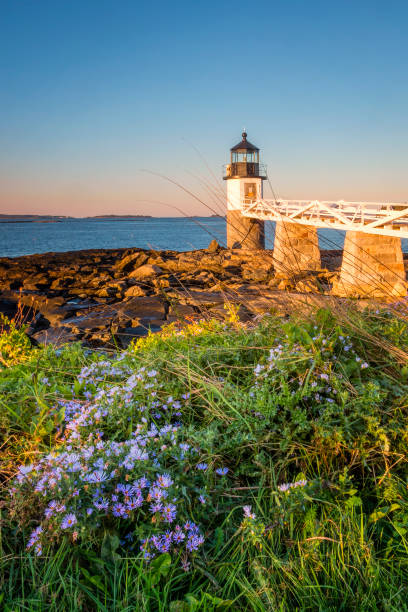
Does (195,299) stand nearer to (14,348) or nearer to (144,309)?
(14,348)

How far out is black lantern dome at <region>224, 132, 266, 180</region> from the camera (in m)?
33.3

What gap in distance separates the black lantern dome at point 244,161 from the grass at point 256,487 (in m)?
32.4

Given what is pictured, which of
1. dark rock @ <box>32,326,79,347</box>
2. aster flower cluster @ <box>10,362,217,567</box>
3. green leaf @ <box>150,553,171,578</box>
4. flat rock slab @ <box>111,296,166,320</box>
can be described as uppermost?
aster flower cluster @ <box>10,362,217,567</box>

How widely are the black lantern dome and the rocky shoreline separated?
26.6 ft

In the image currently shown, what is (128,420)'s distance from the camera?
2256 mm

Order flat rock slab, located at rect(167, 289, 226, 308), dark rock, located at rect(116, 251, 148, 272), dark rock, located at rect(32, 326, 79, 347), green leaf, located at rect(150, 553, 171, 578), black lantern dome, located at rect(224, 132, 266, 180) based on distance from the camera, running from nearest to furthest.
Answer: green leaf, located at rect(150, 553, 171, 578)
flat rock slab, located at rect(167, 289, 226, 308)
dark rock, located at rect(32, 326, 79, 347)
dark rock, located at rect(116, 251, 148, 272)
black lantern dome, located at rect(224, 132, 266, 180)

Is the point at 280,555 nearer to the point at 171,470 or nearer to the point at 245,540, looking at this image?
the point at 245,540

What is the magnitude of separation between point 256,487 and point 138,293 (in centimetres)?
1200

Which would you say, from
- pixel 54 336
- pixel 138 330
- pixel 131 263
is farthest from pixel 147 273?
pixel 54 336

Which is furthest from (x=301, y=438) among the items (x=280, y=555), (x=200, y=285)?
(x=200, y=285)

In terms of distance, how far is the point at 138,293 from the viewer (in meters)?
13.5

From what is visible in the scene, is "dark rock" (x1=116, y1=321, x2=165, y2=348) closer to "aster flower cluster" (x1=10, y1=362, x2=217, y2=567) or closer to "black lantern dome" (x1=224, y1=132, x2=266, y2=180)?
"aster flower cluster" (x1=10, y1=362, x2=217, y2=567)

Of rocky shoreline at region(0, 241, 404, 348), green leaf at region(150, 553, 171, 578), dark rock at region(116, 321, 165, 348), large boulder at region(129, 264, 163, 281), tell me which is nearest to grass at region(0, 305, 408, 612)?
green leaf at region(150, 553, 171, 578)

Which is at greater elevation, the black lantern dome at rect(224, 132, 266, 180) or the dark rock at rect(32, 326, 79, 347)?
the black lantern dome at rect(224, 132, 266, 180)
